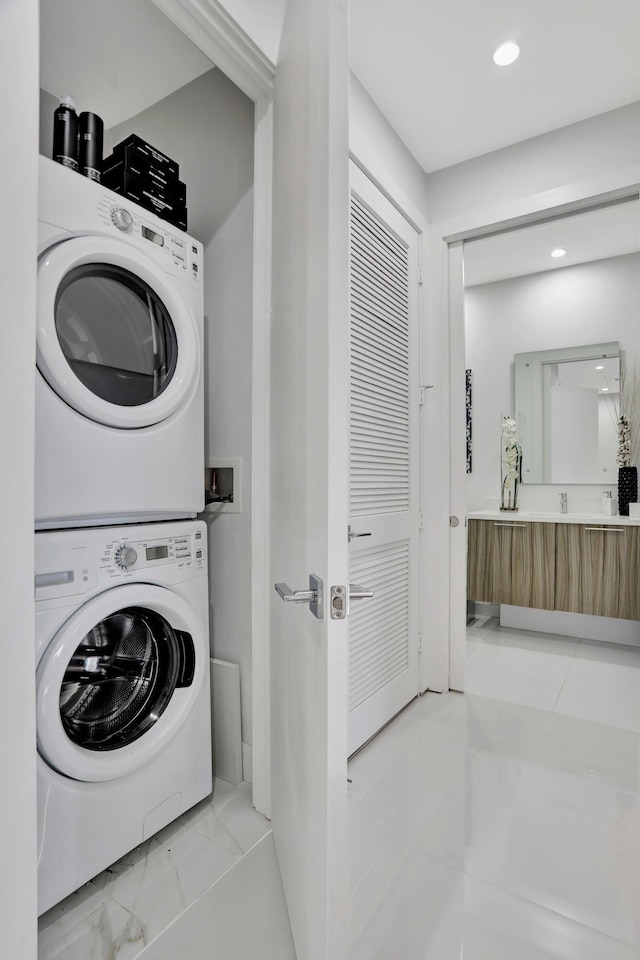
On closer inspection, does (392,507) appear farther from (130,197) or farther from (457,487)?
(130,197)

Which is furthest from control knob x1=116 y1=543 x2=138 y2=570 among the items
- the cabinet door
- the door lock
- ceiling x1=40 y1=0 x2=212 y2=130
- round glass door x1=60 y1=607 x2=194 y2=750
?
the cabinet door

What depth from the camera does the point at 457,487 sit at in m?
2.47

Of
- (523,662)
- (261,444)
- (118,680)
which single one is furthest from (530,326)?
(118,680)

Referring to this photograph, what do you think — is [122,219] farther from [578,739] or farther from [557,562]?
[557,562]

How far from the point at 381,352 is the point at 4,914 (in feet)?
6.38

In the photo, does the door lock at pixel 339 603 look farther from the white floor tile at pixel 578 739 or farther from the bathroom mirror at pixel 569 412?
the bathroom mirror at pixel 569 412

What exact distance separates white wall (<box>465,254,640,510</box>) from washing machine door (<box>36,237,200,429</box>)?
8.94ft

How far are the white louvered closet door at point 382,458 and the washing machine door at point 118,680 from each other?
2.12ft

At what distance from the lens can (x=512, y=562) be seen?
3.21 metres

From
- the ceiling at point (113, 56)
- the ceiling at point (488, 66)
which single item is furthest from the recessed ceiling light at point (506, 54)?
Answer: the ceiling at point (113, 56)

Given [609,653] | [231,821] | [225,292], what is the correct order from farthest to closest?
[609,653], [225,292], [231,821]

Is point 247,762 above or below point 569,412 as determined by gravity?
below

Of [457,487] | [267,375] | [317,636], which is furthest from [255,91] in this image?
[457,487]

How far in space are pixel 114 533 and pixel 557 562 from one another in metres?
2.69
